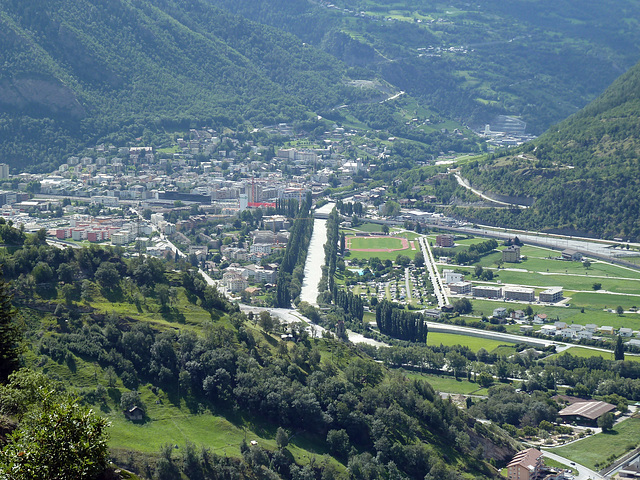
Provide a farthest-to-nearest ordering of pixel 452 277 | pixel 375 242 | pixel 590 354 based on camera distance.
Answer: pixel 375 242 → pixel 452 277 → pixel 590 354

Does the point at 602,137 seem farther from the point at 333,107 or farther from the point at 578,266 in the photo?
the point at 333,107

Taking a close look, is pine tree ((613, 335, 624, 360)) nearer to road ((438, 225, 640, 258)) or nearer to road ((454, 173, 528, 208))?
road ((438, 225, 640, 258))

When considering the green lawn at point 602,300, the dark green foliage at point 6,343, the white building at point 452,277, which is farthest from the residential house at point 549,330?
the dark green foliage at point 6,343

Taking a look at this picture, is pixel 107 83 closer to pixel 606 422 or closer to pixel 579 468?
pixel 606 422

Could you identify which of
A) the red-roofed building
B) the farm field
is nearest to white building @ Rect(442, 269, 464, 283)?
the farm field

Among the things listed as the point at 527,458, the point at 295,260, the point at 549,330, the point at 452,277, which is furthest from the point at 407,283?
the point at 527,458

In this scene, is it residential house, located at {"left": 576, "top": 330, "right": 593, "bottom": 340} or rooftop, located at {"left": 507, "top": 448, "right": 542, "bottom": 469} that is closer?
rooftop, located at {"left": 507, "top": 448, "right": 542, "bottom": 469}
